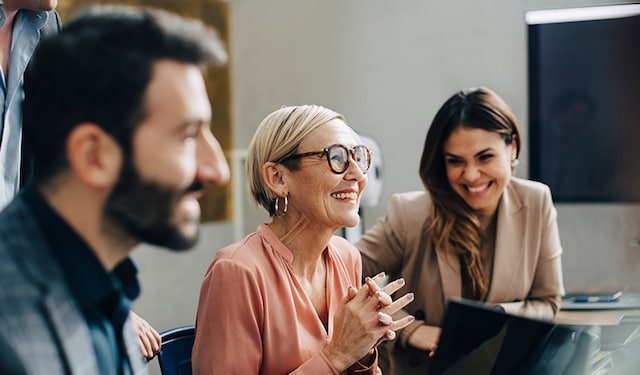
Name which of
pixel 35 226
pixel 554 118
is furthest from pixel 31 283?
pixel 554 118

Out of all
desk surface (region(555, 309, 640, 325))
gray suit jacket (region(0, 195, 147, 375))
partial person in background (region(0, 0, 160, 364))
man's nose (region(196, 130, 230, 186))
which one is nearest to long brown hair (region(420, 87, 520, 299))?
desk surface (region(555, 309, 640, 325))

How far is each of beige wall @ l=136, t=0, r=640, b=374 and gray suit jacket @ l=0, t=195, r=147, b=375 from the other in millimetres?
3191

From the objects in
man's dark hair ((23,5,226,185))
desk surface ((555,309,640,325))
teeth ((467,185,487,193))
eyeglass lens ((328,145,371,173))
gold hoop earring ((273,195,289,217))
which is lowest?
desk surface ((555,309,640,325))

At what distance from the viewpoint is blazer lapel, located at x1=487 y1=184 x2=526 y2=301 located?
225 centimetres

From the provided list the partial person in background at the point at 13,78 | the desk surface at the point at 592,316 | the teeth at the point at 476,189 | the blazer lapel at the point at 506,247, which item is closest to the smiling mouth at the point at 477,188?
the teeth at the point at 476,189

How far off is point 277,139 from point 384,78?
2.72m

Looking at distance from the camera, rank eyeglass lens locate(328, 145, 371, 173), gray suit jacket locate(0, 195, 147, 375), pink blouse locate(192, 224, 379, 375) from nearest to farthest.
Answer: gray suit jacket locate(0, 195, 147, 375), pink blouse locate(192, 224, 379, 375), eyeglass lens locate(328, 145, 371, 173)

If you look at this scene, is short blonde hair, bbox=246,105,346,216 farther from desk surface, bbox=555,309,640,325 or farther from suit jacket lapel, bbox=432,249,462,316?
desk surface, bbox=555,309,640,325

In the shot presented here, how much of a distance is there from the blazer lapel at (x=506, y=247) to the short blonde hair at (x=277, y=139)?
858 millimetres

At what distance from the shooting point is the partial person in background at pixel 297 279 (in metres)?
1.43

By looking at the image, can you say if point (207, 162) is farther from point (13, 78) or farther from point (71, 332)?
point (13, 78)

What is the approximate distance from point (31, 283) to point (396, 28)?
12.0 feet

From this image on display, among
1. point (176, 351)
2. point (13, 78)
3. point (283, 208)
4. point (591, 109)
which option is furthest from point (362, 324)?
point (591, 109)

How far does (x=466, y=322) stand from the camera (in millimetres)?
1148
